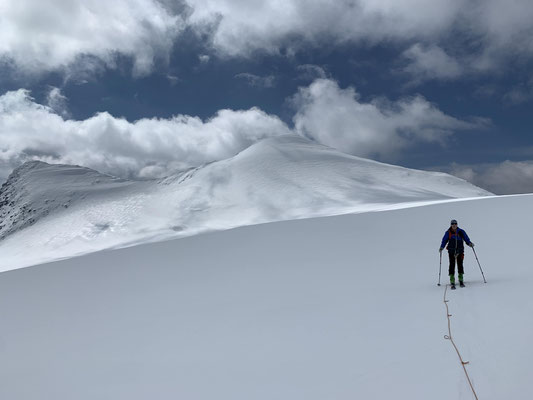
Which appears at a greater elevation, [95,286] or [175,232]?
[175,232]

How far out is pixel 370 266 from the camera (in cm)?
1499

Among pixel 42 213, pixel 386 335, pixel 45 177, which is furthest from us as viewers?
pixel 45 177

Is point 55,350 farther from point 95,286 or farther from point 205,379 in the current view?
point 95,286

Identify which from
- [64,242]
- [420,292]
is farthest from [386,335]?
[64,242]

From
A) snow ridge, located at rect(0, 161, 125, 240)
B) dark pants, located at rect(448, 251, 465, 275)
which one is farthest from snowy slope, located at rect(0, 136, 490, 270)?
dark pants, located at rect(448, 251, 465, 275)

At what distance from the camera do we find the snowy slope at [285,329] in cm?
627

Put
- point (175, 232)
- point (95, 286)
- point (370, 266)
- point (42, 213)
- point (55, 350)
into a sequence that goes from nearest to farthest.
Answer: point (55, 350) < point (370, 266) < point (95, 286) < point (175, 232) < point (42, 213)

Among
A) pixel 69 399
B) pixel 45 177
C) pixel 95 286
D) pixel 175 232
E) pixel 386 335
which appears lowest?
pixel 69 399

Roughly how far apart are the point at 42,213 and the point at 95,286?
98.8 meters

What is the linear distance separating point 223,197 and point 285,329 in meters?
69.1

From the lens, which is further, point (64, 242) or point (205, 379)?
point (64, 242)

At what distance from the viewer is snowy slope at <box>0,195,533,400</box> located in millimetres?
6273

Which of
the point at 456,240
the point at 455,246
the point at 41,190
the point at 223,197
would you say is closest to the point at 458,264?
the point at 455,246

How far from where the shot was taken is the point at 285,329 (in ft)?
29.2
